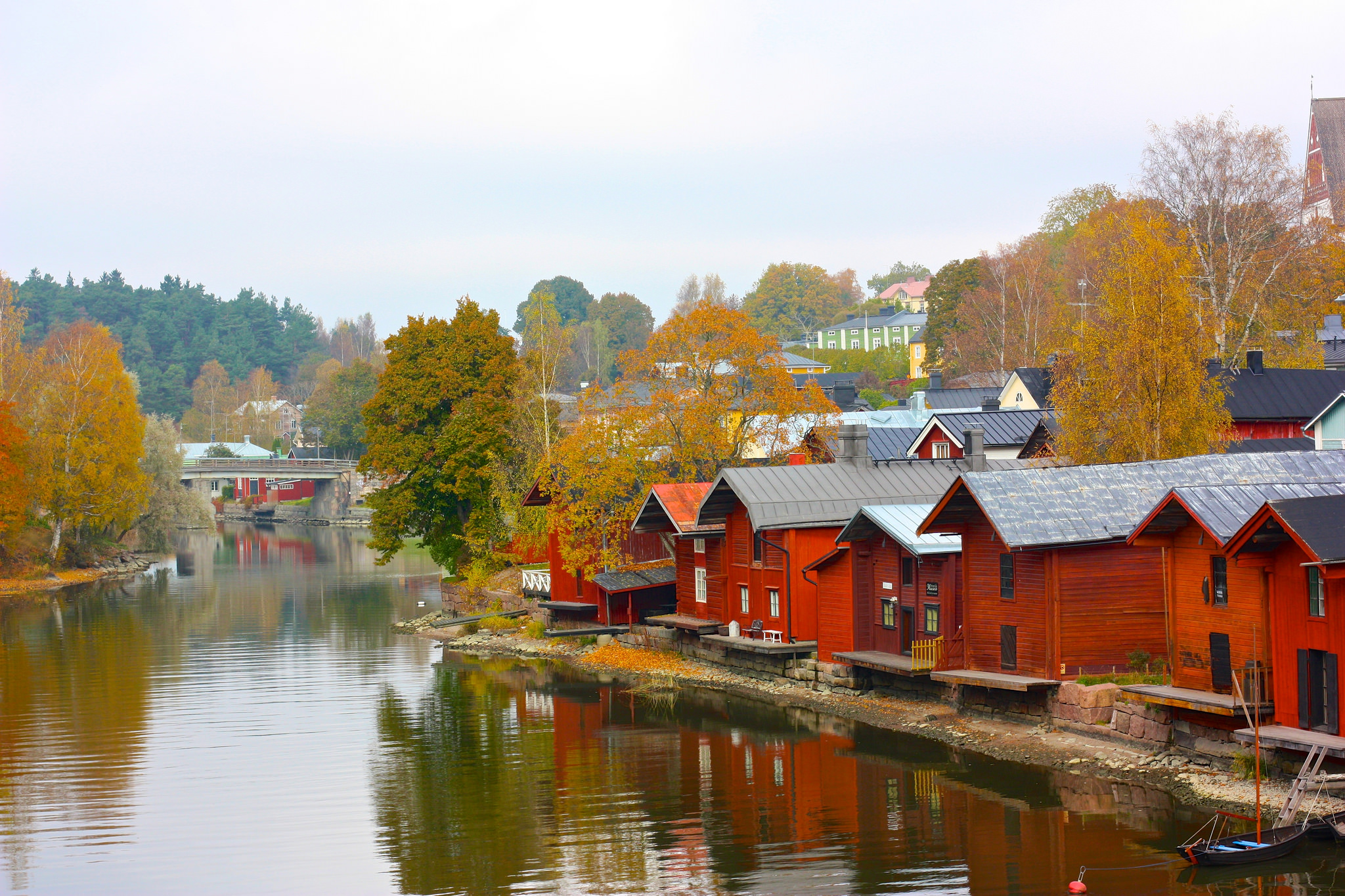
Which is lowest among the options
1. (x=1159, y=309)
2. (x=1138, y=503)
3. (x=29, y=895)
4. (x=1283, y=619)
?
(x=29, y=895)

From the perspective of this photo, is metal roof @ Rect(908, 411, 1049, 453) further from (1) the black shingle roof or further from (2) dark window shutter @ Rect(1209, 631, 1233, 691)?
(2) dark window shutter @ Rect(1209, 631, 1233, 691)

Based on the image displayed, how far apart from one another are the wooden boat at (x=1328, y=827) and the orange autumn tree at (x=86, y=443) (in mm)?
76542

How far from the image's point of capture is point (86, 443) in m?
82.1

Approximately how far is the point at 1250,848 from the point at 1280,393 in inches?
1322

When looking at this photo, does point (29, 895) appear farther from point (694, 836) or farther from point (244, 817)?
point (694, 836)

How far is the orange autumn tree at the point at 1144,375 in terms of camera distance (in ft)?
124

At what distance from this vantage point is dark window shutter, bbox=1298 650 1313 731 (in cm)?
2352

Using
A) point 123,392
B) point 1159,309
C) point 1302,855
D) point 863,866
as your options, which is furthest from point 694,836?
point 123,392

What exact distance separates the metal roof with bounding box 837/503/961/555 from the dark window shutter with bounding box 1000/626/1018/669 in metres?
3.09

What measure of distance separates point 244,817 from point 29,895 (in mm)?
5379

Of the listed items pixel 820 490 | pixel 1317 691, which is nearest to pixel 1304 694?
pixel 1317 691

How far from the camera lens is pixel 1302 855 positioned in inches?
830

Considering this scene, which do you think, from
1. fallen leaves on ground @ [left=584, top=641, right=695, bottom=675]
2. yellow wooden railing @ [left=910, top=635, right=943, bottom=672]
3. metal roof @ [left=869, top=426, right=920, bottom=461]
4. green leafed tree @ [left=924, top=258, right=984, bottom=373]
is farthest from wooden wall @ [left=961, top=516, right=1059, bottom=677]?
green leafed tree @ [left=924, top=258, right=984, bottom=373]

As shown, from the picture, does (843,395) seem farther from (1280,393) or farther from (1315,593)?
(1315,593)
